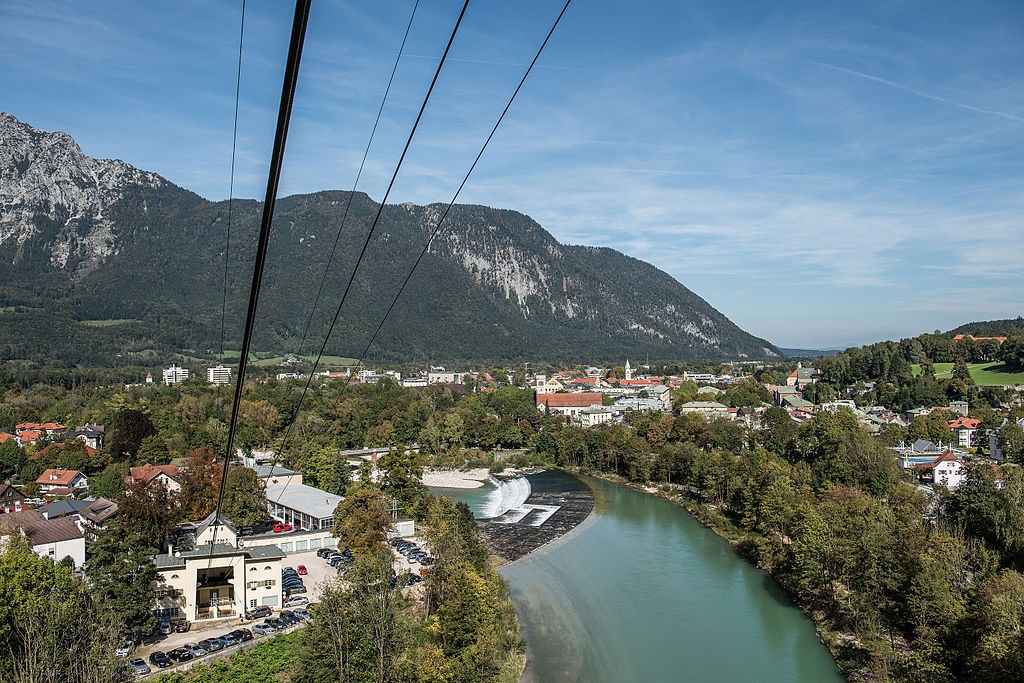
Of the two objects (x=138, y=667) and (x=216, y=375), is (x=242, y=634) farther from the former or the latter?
(x=216, y=375)

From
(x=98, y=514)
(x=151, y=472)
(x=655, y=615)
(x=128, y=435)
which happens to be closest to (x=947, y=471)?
(x=655, y=615)

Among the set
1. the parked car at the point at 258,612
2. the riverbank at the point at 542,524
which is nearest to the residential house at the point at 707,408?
the riverbank at the point at 542,524

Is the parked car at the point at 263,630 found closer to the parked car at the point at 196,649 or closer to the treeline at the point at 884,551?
the parked car at the point at 196,649

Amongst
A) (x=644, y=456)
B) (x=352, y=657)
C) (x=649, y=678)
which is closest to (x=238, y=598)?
(x=352, y=657)

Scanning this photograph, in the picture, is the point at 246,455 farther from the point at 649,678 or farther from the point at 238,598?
the point at 649,678

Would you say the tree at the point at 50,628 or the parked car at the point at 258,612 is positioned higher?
the tree at the point at 50,628

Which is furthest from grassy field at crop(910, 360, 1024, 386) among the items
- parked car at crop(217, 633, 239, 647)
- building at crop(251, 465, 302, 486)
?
parked car at crop(217, 633, 239, 647)
